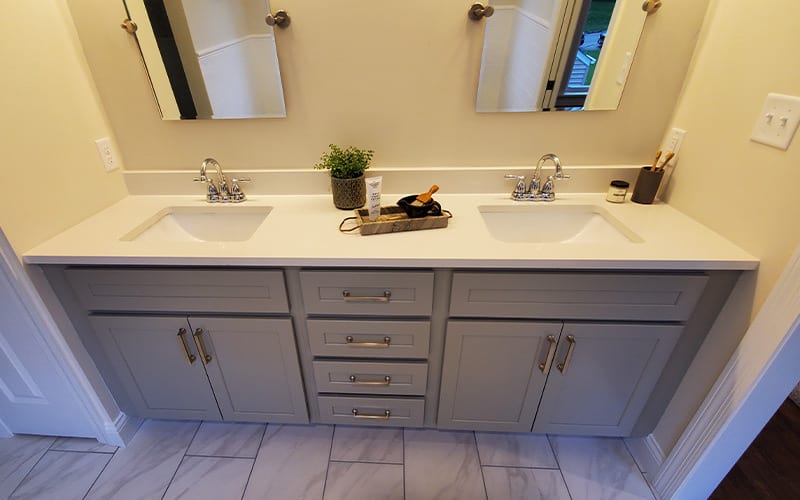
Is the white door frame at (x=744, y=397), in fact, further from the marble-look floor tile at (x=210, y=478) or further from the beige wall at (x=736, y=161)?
the marble-look floor tile at (x=210, y=478)

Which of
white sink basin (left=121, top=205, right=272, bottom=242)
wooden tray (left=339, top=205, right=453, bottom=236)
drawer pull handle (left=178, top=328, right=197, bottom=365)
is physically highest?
wooden tray (left=339, top=205, right=453, bottom=236)

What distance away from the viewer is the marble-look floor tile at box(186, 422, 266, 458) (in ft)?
4.34

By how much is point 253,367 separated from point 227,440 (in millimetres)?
466

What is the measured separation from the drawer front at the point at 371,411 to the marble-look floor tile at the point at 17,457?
3.66ft

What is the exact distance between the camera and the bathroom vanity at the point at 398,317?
95 cm

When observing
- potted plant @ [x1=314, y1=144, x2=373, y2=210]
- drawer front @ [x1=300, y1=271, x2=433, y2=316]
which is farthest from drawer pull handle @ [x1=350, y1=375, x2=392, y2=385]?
potted plant @ [x1=314, y1=144, x2=373, y2=210]

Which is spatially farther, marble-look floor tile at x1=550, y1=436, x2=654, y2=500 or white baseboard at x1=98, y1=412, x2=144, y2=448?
white baseboard at x1=98, y1=412, x2=144, y2=448

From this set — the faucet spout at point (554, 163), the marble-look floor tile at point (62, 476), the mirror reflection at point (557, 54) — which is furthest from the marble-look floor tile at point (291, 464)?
the mirror reflection at point (557, 54)

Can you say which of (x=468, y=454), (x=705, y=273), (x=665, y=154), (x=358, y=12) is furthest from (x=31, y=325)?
(x=665, y=154)

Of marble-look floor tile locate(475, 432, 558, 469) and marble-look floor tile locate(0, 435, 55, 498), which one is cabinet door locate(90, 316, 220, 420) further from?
marble-look floor tile locate(475, 432, 558, 469)

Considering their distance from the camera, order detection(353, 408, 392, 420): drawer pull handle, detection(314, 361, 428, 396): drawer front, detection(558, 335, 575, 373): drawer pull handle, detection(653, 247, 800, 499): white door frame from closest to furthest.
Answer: detection(653, 247, 800, 499): white door frame → detection(558, 335, 575, 373): drawer pull handle → detection(314, 361, 428, 396): drawer front → detection(353, 408, 392, 420): drawer pull handle

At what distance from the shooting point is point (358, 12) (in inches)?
44.0

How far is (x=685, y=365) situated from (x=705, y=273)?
0.35m

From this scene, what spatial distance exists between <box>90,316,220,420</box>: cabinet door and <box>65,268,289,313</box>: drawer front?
0.21 feet
